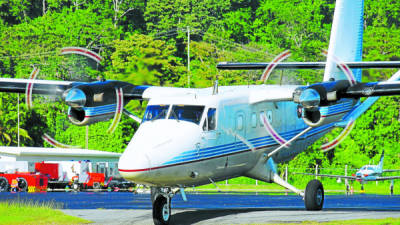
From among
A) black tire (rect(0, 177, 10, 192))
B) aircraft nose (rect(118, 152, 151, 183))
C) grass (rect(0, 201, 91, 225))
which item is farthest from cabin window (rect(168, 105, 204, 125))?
black tire (rect(0, 177, 10, 192))

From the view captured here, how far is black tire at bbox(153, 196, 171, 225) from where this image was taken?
2106cm

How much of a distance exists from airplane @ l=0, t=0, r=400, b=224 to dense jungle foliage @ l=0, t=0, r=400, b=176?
4.96 meters

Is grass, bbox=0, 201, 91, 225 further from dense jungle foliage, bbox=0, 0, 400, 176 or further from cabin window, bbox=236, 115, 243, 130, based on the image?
dense jungle foliage, bbox=0, 0, 400, 176

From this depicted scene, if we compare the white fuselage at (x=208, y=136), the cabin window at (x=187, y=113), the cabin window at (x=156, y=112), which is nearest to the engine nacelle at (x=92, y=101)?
the white fuselage at (x=208, y=136)

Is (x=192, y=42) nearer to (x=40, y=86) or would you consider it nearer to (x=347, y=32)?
(x=347, y=32)

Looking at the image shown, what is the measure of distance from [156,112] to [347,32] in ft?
35.1

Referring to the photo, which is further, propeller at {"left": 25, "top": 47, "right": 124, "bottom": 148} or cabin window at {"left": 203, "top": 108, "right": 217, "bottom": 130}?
propeller at {"left": 25, "top": 47, "right": 124, "bottom": 148}

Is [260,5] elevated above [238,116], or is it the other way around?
[260,5]

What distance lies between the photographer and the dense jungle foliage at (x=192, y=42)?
64.1 m

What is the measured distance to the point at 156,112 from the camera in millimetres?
22188

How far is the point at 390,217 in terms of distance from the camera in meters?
22.4

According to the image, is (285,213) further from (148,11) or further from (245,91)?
(148,11)

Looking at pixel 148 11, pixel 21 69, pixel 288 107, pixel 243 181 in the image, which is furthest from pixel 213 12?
pixel 288 107

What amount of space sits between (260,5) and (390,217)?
8646 cm
